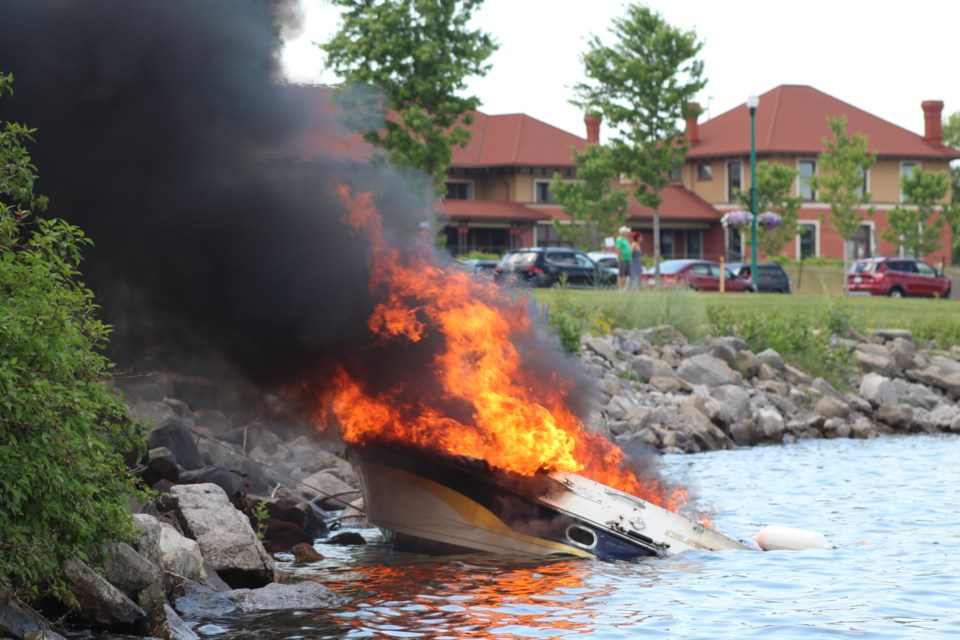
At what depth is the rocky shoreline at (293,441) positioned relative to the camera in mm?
9953

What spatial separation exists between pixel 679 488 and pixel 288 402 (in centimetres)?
473

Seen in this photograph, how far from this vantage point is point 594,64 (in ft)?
185

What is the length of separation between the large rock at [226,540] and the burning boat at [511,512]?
5.94ft

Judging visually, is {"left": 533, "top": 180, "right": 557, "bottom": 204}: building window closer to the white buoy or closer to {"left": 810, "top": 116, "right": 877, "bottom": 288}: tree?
{"left": 810, "top": 116, "right": 877, "bottom": 288}: tree

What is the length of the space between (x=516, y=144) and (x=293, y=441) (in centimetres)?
5506

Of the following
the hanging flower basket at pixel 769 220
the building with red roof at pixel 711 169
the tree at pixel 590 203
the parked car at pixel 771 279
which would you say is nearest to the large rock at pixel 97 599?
the parked car at pixel 771 279

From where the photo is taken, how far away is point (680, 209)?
72.8m

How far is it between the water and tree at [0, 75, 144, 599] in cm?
168

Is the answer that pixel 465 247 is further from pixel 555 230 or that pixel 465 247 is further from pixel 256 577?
pixel 256 577

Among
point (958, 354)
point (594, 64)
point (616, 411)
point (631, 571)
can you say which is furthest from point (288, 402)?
point (594, 64)

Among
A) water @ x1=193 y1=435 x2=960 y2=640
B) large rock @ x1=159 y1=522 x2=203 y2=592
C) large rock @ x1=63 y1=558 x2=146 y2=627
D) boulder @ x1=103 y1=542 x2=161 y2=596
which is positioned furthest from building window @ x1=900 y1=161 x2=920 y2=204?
large rock @ x1=63 y1=558 x2=146 y2=627

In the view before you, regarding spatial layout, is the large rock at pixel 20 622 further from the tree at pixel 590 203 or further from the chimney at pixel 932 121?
the chimney at pixel 932 121

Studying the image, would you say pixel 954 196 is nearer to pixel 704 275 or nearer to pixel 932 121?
pixel 932 121

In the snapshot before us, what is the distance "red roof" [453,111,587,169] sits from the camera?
7119 centimetres
